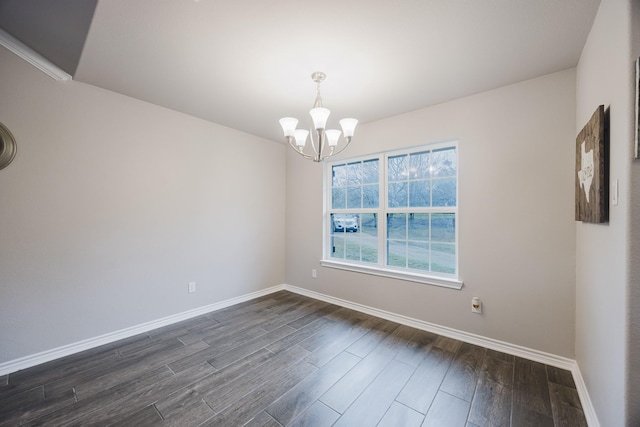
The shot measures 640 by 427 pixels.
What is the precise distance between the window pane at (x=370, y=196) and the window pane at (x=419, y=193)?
1.48ft

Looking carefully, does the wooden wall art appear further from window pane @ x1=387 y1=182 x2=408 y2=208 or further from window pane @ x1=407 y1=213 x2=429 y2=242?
window pane @ x1=387 y1=182 x2=408 y2=208

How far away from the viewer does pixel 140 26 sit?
1.63 metres

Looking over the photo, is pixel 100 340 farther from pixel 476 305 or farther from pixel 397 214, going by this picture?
pixel 476 305

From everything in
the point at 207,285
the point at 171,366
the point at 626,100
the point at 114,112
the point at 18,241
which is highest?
the point at 114,112

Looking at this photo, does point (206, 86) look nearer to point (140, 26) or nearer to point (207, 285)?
point (140, 26)

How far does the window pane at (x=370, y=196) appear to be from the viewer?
3322 mm

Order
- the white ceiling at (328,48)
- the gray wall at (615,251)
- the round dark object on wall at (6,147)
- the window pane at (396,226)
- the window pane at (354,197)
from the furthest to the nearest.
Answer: the window pane at (354,197)
the window pane at (396,226)
the round dark object on wall at (6,147)
the white ceiling at (328,48)
the gray wall at (615,251)

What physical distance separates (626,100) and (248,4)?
1963 millimetres

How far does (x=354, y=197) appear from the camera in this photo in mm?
3566

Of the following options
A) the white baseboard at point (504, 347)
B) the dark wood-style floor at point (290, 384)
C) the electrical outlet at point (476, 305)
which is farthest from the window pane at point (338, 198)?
the electrical outlet at point (476, 305)

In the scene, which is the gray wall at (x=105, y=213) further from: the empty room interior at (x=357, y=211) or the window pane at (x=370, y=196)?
the window pane at (x=370, y=196)

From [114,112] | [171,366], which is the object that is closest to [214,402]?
[171,366]

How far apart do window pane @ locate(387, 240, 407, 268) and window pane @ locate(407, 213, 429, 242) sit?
17 cm

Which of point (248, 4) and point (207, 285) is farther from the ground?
point (248, 4)
